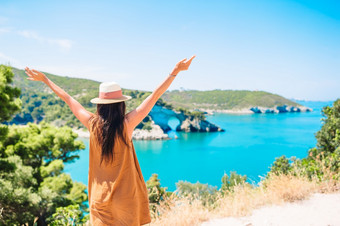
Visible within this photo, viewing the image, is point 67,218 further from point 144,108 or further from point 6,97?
point 6,97

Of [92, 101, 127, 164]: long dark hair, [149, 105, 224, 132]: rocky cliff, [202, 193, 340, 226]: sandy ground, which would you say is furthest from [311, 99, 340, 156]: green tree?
[149, 105, 224, 132]: rocky cliff

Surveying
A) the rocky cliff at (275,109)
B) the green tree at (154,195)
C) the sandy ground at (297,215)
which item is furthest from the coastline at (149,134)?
the rocky cliff at (275,109)

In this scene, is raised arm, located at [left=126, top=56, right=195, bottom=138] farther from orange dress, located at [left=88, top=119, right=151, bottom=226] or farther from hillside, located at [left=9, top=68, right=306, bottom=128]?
hillside, located at [left=9, top=68, right=306, bottom=128]

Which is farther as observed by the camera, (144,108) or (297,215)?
(297,215)

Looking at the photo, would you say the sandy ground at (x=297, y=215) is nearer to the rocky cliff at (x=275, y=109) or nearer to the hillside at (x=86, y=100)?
the hillside at (x=86, y=100)

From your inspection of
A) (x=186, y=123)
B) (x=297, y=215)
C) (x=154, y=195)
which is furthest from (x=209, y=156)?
(x=297, y=215)

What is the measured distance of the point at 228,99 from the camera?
107562 millimetres

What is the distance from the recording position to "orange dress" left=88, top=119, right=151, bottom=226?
1.14m

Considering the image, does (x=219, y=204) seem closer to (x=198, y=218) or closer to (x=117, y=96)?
(x=198, y=218)

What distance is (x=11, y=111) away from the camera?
526 cm

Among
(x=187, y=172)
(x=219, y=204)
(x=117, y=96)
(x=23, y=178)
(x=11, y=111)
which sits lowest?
(x=187, y=172)

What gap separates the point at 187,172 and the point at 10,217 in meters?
23.1

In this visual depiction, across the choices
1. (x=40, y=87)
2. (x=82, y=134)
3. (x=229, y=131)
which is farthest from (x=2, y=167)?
(x=40, y=87)

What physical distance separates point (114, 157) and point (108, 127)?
155 mm
